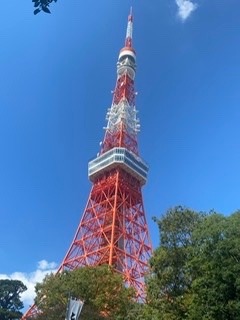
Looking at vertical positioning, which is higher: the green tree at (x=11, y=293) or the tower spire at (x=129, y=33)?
the tower spire at (x=129, y=33)

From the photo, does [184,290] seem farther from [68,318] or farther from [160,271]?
[68,318]

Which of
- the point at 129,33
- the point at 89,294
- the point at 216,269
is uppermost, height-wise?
the point at 129,33

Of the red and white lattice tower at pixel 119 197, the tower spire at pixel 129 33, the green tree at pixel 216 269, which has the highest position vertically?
the tower spire at pixel 129 33

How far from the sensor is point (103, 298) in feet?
63.4

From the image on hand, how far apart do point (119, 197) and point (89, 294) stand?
62.5ft

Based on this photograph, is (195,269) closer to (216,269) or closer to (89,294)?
(216,269)

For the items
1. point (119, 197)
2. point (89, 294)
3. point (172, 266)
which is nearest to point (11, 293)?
point (119, 197)

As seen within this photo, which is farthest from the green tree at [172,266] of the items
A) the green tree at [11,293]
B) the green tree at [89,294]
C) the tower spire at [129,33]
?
the tower spire at [129,33]

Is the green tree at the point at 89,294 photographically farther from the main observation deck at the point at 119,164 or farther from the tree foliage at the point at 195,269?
the main observation deck at the point at 119,164

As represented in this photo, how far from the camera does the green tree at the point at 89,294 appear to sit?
62.2ft

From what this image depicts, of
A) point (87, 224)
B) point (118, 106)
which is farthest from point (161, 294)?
point (118, 106)

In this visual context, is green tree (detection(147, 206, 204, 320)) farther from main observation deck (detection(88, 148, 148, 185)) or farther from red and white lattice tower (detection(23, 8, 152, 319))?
main observation deck (detection(88, 148, 148, 185))

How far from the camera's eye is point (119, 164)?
1569 inches

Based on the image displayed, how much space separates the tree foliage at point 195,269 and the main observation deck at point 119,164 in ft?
78.0
